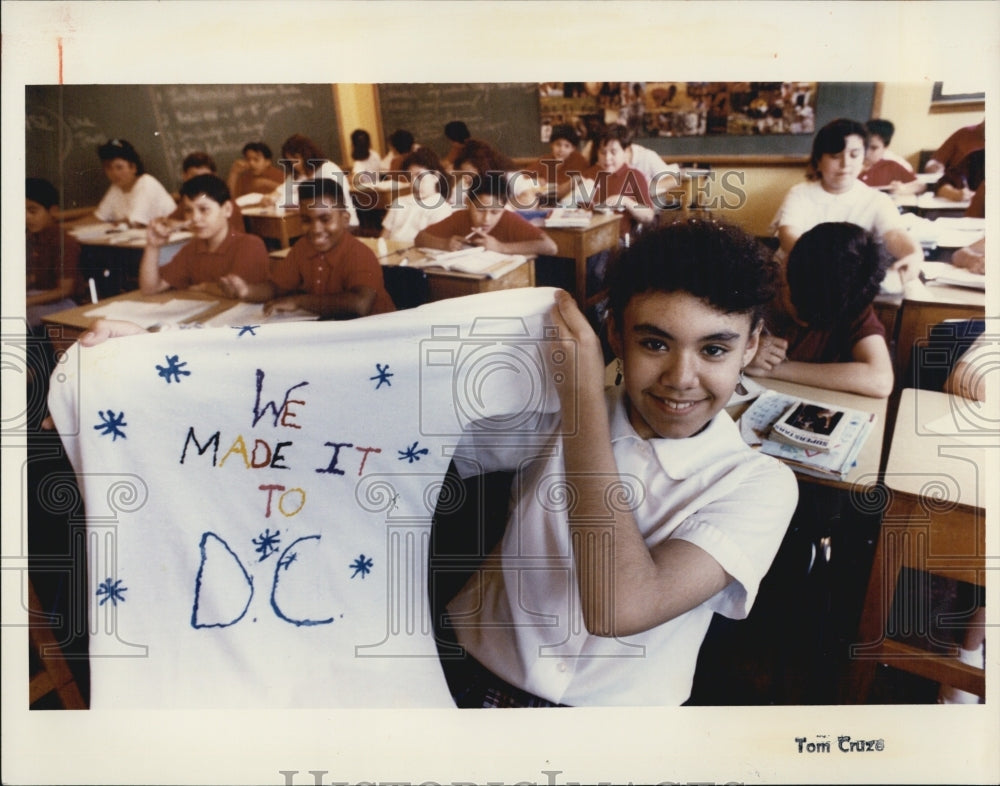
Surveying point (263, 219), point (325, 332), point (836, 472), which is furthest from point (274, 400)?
point (836, 472)

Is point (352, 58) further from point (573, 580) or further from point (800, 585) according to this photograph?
point (800, 585)

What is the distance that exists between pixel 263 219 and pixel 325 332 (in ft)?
0.56

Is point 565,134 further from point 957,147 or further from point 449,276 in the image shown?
point 957,147

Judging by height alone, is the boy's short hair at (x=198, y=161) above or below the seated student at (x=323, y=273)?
above

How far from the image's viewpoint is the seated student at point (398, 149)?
924 millimetres

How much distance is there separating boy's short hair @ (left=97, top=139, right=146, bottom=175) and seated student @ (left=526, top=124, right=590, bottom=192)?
0.47m

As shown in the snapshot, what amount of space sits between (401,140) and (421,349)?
262 millimetres

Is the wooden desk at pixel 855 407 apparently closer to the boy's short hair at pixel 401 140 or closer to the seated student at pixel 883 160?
the seated student at pixel 883 160

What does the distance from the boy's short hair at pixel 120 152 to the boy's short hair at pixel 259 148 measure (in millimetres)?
130

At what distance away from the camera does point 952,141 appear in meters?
0.93

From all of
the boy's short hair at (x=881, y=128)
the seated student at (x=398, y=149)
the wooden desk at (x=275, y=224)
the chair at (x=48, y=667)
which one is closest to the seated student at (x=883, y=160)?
the boy's short hair at (x=881, y=128)

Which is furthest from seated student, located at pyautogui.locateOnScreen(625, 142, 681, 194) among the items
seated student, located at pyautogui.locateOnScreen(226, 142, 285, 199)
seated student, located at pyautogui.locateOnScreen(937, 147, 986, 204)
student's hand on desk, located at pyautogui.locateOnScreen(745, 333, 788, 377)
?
seated student, located at pyautogui.locateOnScreen(226, 142, 285, 199)

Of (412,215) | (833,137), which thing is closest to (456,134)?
(412,215)

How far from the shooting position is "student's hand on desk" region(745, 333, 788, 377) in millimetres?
910
